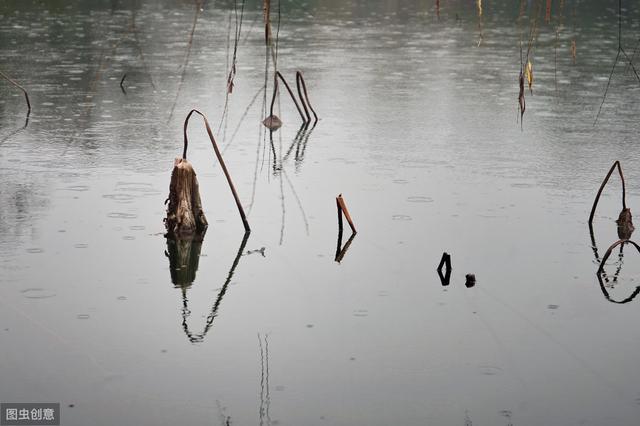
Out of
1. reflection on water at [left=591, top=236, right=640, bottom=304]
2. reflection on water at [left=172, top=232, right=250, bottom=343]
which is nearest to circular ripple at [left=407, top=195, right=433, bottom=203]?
reflection on water at [left=172, top=232, right=250, bottom=343]

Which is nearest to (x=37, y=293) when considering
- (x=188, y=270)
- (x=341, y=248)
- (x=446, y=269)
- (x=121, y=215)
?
(x=188, y=270)

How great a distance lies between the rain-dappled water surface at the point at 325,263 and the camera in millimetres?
4070

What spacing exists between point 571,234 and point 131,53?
10.4m

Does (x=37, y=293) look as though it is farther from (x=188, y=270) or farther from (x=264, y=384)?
(x=264, y=384)

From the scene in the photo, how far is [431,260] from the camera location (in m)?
5.75

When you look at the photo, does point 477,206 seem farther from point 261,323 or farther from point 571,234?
point 261,323

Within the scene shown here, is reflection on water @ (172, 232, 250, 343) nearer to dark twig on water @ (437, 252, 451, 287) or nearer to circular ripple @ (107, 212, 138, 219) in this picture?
circular ripple @ (107, 212, 138, 219)

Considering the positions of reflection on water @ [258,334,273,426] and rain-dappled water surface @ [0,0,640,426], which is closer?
reflection on water @ [258,334,273,426]

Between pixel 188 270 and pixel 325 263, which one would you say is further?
pixel 325 263

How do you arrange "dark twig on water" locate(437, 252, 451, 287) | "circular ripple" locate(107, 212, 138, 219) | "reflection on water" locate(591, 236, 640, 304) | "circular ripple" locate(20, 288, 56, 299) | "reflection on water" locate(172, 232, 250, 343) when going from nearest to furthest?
"reflection on water" locate(172, 232, 250, 343)
"circular ripple" locate(20, 288, 56, 299)
"reflection on water" locate(591, 236, 640, 304)
"dark twig on water" locate(437, 252, 451, 287)
"circular ripple" locate(107, 212, 138, 219)

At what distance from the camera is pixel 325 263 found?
18.8 feet

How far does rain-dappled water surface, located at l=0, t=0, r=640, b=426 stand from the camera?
13.4 feet

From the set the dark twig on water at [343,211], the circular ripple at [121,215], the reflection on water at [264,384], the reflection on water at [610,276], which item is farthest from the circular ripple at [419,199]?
the reflection on water at [264,384]

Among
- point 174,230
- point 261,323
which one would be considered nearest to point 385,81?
point 174,230
